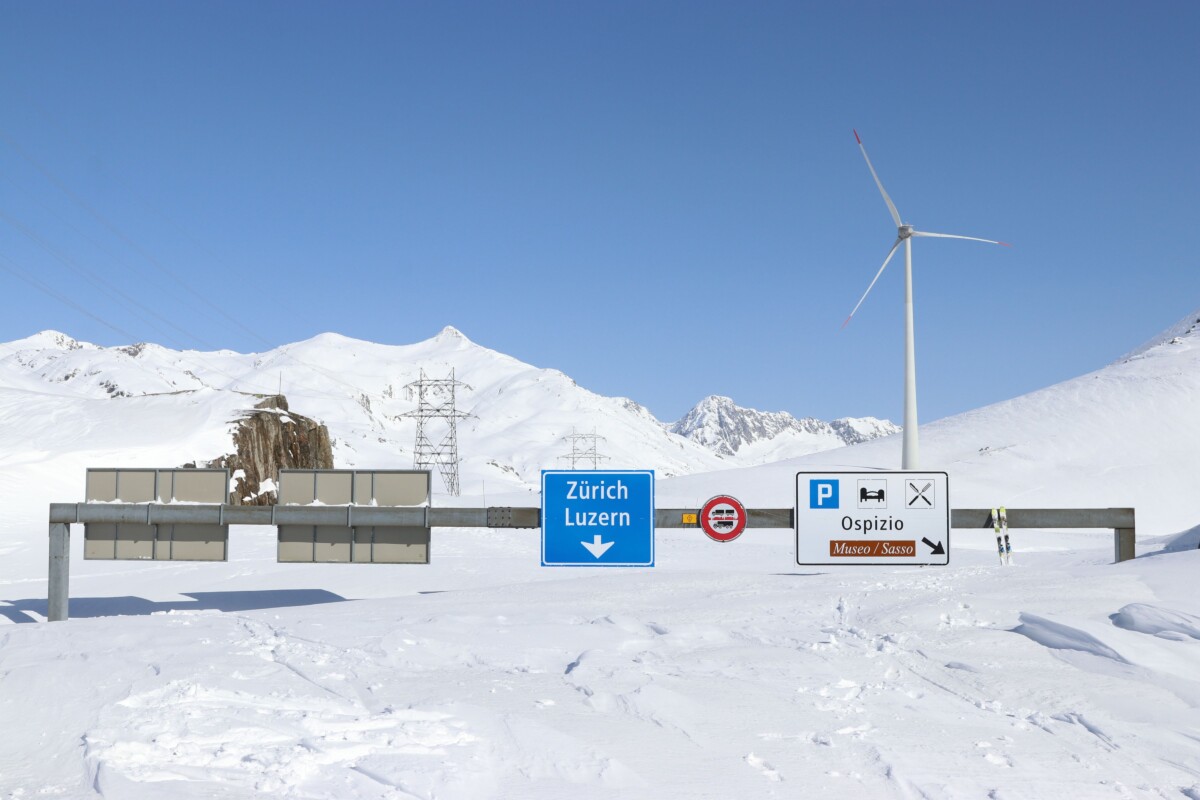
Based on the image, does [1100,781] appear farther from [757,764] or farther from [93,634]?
[93,634]

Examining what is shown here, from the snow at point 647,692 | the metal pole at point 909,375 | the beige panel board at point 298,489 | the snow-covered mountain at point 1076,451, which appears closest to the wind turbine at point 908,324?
the metal pole at point 909,375

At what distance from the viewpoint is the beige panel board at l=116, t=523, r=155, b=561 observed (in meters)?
26.1

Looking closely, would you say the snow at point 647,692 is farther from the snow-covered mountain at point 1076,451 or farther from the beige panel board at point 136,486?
the snow-covered mountain at point 1076,451

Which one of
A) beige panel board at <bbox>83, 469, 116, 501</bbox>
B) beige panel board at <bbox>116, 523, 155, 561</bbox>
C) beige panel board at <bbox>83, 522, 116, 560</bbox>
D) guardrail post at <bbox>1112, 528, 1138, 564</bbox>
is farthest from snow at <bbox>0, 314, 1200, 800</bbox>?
beige panel board at <bbox>83, 469, 116, 501</bbox>

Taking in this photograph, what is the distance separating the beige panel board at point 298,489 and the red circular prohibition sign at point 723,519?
42.5 ft

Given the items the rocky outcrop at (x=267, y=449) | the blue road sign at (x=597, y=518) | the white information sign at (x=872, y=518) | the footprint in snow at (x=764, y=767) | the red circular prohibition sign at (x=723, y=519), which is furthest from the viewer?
the rocky outcrop at (x=267, y=449)

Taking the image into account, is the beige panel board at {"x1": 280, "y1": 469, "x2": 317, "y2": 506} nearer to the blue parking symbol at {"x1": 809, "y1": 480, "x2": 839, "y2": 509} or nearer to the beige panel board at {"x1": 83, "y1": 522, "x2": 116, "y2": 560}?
the beige panel board at {"x1": 83, "y1": 522, "x2": 116, "y2": 560}

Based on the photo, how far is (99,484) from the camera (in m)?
26.8

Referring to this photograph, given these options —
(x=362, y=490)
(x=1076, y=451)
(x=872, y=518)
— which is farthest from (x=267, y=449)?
(x=1076, y=451)

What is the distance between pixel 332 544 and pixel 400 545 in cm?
195

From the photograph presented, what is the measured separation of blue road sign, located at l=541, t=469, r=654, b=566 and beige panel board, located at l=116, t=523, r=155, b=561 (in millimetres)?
16461

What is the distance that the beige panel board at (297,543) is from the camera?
2421 cm

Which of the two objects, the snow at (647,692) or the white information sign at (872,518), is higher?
the white information sign at (872,518)

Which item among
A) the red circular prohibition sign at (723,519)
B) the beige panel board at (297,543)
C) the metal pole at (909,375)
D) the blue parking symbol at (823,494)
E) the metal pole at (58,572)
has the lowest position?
the metal pole at (58,572)
